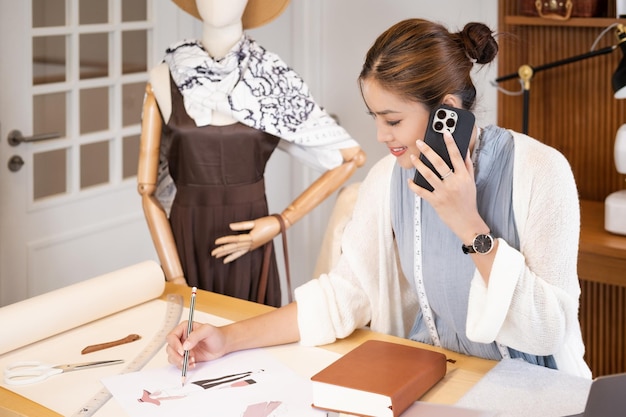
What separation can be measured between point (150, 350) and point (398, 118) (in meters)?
0.67

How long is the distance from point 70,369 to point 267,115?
1.13m

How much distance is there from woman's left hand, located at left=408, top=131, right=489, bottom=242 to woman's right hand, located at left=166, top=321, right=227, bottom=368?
491 millimetres

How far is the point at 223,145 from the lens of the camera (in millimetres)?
2658

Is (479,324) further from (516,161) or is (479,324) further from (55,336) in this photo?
(55,336)

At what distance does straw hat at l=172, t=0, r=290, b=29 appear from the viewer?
2760 mm

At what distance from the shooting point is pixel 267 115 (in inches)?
106

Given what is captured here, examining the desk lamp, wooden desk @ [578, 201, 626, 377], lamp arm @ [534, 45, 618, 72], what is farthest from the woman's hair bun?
wooden desk @ [578, 201, 626, 377]

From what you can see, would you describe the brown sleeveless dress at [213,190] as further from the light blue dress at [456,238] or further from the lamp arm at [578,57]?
the lamp arm at [578,57]

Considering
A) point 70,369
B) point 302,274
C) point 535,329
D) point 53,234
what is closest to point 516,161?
point 535,329

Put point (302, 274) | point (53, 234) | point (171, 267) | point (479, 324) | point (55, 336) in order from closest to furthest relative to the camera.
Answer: point (479, 324), point (55, 336), point (171, 267), point (53, 234), point (302, 274)

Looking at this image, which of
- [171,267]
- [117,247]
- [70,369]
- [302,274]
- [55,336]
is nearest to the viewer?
[70,369]

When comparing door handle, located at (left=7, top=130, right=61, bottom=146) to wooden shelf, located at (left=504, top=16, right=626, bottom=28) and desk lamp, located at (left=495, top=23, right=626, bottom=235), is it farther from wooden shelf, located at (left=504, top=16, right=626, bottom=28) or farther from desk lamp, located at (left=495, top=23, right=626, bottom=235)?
desk lamp, located at (left=495, top=23, right=626, bottom=235)

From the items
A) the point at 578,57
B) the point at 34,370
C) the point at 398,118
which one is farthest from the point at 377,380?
the point at 578,57

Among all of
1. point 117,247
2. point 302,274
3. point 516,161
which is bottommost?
point 302,274
